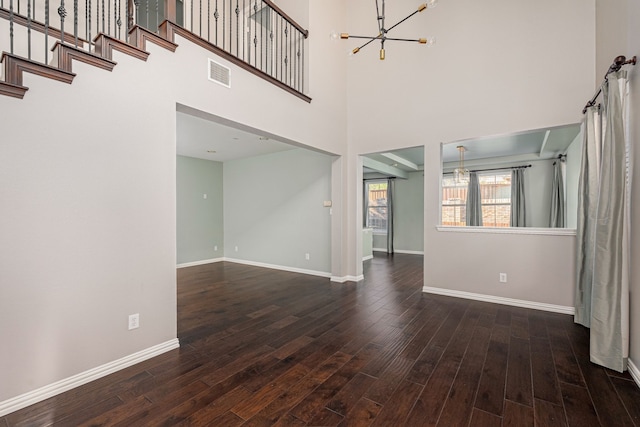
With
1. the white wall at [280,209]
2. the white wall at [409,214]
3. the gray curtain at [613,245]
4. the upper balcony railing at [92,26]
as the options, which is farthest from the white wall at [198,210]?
the gray curtain at [613,245]

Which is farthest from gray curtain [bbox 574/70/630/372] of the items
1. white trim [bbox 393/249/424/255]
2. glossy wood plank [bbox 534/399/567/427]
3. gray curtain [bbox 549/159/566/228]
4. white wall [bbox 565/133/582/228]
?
white trim [bbox 393/249/424/255]

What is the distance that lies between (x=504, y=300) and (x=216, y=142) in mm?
5410

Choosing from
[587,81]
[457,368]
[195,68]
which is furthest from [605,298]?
[195,68]

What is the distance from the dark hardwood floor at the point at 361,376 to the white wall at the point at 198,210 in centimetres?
344

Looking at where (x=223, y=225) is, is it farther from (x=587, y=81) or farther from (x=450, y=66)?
(x=587, y=81)

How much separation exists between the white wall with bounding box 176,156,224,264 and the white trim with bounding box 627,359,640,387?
23.3 feet

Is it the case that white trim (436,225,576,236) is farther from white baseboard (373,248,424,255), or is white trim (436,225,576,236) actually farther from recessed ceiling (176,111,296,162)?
white baseboard (373,248,424,255)

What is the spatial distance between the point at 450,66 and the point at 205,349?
473 centimetres

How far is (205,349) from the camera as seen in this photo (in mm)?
2551

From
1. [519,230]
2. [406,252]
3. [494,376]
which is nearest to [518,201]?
[406,252]

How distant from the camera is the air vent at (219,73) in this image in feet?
9.30

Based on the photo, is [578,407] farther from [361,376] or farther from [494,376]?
[361,376]

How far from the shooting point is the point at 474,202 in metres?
7.65

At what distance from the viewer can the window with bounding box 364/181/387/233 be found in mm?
9250
